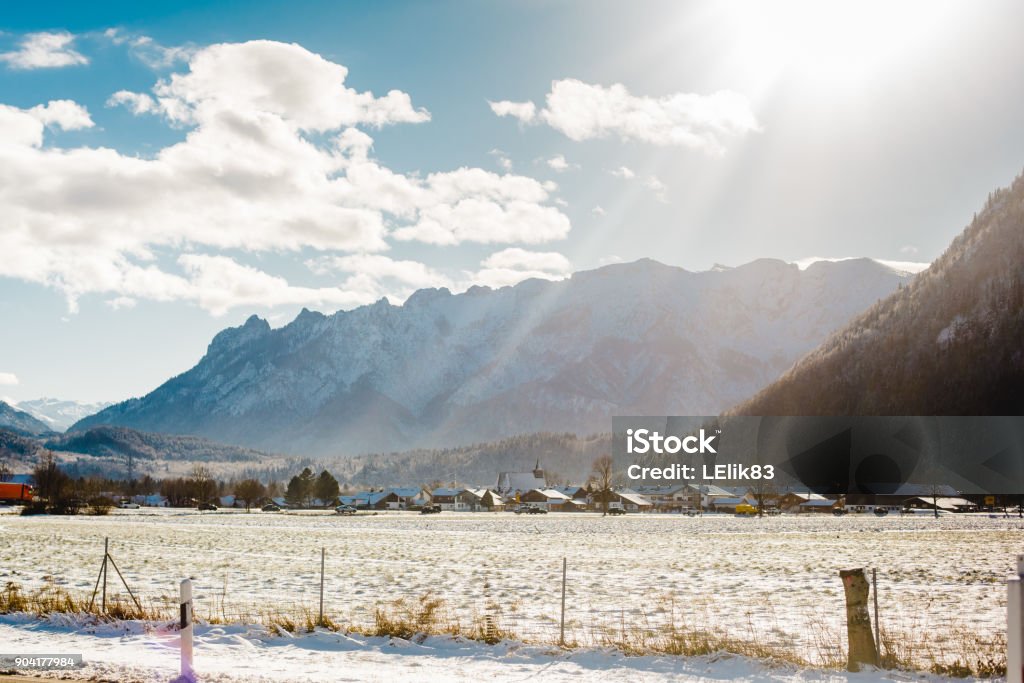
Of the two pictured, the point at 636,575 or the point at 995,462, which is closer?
the point at 636,575

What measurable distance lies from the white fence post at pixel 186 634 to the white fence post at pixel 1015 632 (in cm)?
1115

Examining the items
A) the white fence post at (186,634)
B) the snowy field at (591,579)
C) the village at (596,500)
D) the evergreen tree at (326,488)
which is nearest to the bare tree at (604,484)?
the village at (596,500)

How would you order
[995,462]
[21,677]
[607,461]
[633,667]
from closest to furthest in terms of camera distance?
1. [21,677]
2. [633,667]
3. [607,461]
4. [995,462]

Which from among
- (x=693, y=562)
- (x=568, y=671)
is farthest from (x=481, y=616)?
(x=693, y=562)

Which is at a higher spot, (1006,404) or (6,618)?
(1006,404)

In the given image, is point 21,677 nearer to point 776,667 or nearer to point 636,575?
point 776,667

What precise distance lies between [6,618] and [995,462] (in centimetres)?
18992

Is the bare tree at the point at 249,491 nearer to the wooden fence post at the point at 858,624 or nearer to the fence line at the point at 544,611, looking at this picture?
the fence line at the point at 544,611

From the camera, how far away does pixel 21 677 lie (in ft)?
42.3

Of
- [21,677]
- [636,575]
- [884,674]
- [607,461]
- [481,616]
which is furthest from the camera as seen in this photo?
[607,461]

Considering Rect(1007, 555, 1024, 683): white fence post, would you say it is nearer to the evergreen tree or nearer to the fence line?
the fence line

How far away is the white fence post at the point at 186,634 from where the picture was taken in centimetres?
1272

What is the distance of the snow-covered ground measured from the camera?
13891 mm

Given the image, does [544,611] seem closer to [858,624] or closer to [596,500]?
[858,624]
